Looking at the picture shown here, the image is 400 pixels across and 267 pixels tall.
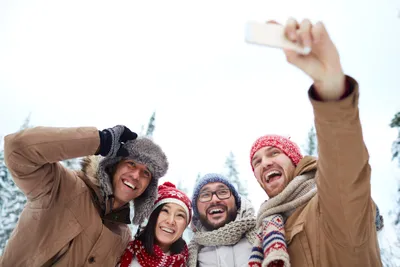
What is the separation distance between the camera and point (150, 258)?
4.61 meters

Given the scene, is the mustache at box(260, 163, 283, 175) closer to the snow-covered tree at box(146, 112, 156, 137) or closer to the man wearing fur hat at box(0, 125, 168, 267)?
the man wearing fur hat at box(0, 125, 168, 267)

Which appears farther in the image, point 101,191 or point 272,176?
point 101,191

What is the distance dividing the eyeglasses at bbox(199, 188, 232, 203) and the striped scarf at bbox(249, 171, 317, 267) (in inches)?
48.8

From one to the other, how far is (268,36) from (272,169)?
9.27ft

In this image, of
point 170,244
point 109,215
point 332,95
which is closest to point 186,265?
point 170,244

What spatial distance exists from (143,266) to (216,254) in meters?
1.17

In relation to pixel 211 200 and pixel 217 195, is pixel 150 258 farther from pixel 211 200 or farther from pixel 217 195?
pixel 217 195

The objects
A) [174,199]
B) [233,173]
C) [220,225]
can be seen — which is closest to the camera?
[220,225]

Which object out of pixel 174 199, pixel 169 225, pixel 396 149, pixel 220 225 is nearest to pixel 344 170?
pixel 220 225

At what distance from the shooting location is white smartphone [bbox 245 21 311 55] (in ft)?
5.28

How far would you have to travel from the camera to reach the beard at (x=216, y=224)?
15.7ft

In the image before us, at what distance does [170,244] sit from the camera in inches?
199

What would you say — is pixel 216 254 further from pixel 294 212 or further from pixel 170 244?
pixel 294 212

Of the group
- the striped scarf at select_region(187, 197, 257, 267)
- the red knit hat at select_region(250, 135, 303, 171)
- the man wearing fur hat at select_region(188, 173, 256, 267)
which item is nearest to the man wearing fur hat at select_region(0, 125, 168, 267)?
the man wearing fur hat at select_region(188, 173, 256, 267)
